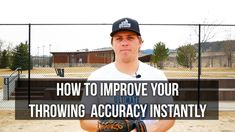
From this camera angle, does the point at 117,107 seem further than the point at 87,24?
No

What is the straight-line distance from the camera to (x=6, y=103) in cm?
1074

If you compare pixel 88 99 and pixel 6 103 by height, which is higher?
pixel 88 99

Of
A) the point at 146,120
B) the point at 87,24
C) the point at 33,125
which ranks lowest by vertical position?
the point at 33,125

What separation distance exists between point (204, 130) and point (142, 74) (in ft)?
17.8

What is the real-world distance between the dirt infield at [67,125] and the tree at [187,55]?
1333 centimetres

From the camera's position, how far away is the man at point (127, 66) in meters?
2.02

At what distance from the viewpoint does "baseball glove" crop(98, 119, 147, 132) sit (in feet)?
6.40

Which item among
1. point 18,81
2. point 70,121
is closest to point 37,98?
point 18,81

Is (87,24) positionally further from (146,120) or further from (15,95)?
(146,120)

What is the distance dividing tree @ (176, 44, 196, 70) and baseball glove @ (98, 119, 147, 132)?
63.7 feet

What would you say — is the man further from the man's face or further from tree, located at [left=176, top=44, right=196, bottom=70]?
tree, located at [left=176, top=44, right=196, bottom=70]

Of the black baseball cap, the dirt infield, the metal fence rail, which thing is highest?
the black baseball cap

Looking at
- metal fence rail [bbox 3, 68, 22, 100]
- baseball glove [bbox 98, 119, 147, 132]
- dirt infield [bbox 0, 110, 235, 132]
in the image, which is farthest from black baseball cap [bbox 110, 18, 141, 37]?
metal fence rail [bbox 3, 68, 22, 100]

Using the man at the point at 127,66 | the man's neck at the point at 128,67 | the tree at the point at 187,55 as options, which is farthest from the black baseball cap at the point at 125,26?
the tree at the point at 187,55
